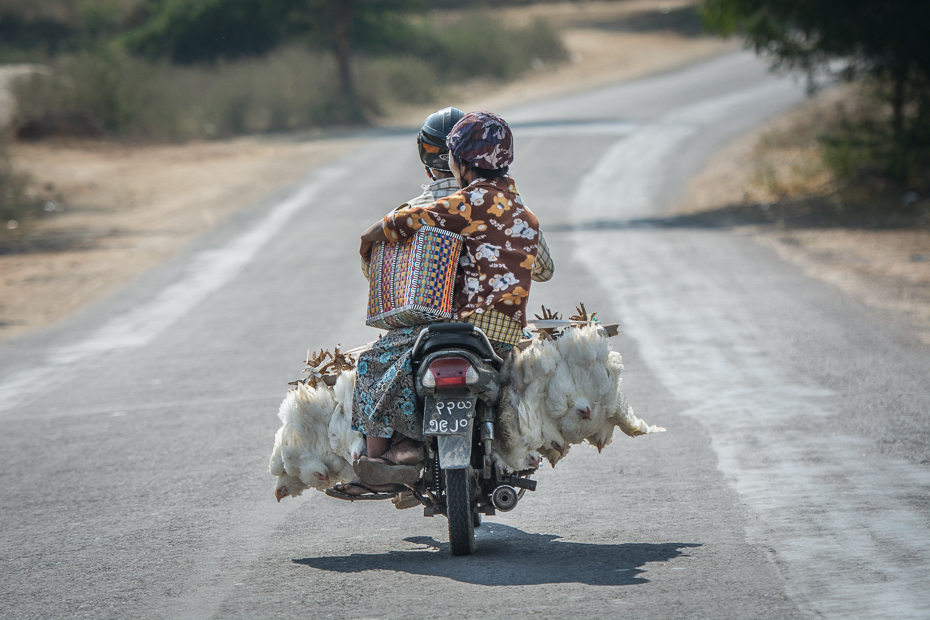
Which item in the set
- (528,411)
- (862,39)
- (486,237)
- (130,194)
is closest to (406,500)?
(528,411)

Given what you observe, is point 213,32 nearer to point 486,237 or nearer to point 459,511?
point 486,237

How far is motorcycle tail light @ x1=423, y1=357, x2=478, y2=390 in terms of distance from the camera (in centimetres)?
405

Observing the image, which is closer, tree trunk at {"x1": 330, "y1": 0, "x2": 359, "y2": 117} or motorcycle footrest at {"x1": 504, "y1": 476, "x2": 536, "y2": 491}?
motorcycle footrest at {"x1": 504, "y1": 476, "x2": 536, "y2": 491}

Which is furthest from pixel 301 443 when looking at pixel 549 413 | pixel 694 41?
pixel 694 41

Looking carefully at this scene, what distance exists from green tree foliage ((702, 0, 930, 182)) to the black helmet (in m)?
11.7

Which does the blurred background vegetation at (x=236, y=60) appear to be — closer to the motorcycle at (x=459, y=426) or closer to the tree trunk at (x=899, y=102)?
the tree trunk at (x=899, y=102)

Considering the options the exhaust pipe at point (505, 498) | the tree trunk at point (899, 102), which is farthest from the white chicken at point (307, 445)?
the tree trunk at point (899, 102)

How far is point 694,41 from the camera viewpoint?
46.3 meters

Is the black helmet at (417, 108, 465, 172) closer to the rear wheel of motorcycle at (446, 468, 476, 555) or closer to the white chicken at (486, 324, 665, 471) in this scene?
the white chicken at (486, 324, 665, 471)

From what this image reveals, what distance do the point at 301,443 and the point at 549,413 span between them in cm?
112

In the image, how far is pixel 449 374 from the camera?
13.3 feet

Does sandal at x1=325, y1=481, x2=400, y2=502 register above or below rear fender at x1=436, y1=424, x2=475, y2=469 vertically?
below

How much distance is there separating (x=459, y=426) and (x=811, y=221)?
1176cm

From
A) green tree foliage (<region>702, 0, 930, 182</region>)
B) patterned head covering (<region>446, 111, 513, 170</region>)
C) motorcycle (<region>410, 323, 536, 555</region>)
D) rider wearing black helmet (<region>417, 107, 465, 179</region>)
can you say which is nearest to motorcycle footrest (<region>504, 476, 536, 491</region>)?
motorcycle (<region>410, 323, 536, 555</region>)
